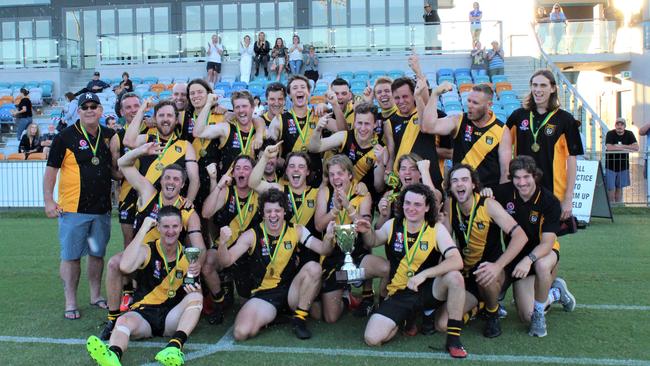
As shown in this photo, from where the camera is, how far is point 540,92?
18.0 ft

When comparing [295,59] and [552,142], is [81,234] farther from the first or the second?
[295,59]

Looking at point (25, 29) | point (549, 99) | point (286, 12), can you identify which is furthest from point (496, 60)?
point (25, 29)

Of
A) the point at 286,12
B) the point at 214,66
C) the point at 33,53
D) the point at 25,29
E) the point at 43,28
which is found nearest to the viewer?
the point at 214,66

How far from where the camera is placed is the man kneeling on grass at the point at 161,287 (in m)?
4.68

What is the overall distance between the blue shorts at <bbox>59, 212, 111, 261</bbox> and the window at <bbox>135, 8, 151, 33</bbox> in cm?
1891

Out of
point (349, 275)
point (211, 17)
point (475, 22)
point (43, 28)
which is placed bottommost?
point (349, 275)

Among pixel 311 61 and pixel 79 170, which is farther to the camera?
pixel 311 61

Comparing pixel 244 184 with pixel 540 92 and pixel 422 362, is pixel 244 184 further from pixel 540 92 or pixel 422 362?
pixel 540 92

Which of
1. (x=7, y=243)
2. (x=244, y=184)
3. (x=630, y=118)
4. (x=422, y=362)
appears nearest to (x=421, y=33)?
(x=630, y=118)

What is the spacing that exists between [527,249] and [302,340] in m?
1.93

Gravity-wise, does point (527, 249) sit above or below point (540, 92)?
below

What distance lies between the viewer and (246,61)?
19172 millimetres

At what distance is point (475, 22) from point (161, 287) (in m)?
15.8

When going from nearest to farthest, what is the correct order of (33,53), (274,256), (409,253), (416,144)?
1. (409,253)
2. (274,256)
3. (416,144)
4. (33,53)
